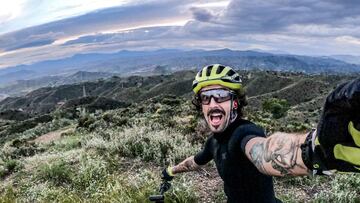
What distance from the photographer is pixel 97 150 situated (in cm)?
1147

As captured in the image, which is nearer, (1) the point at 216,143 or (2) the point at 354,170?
(2) the point at 354,170

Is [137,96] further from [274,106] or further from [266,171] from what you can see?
[266,171]

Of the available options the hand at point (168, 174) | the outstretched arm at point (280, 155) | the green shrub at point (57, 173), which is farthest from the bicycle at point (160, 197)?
the green shrub at point (57, 173)

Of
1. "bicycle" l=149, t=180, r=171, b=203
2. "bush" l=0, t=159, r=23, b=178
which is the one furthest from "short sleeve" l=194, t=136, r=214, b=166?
"bush" l=0, t=159, r=23, b=178

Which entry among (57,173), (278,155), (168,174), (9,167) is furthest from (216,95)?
A: (9,167)

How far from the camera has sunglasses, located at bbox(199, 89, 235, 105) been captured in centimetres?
406

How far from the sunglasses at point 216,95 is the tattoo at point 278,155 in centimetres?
122

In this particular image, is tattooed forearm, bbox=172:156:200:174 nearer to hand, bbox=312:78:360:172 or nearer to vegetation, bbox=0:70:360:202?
vegetation, bbox=0:70:360:202

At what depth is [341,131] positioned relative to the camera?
6.12 feet

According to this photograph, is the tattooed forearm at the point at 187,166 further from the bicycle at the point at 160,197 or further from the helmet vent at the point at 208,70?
the helmet vent at the point at 208,70

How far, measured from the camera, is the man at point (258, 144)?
186 centimetres

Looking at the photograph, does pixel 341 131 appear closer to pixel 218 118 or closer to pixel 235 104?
pixel 218 118

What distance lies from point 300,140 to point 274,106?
46.6m

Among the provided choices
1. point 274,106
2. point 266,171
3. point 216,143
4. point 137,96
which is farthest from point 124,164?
point 137,96
